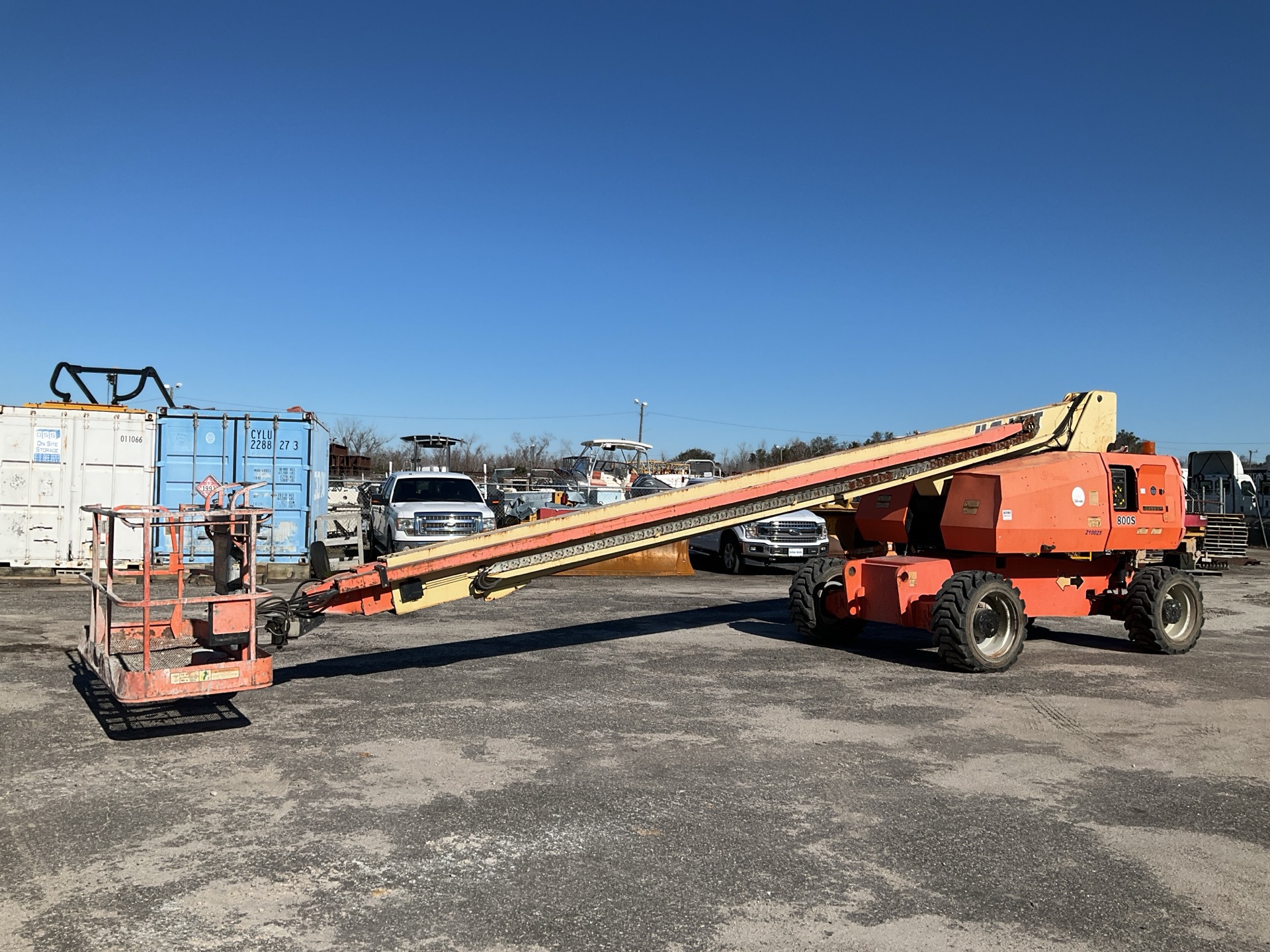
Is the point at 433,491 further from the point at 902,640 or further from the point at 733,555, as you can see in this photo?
the point at 902,640

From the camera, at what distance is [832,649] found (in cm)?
1109

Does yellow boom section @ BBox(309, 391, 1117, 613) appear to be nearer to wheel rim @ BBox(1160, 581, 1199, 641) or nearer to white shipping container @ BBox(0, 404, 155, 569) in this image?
wheel rim @ BBox(1160, 581, 1199, 641)

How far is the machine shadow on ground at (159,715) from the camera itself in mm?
7023

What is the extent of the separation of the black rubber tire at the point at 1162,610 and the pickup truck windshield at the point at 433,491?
11.9 meters

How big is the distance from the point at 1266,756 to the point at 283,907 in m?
6.46

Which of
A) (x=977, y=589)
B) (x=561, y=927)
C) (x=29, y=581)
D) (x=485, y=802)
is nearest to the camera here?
(x=561, y=927)

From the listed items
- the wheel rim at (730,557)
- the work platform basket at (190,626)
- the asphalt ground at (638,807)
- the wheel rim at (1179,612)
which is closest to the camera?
the asphalt ground at (638,807)

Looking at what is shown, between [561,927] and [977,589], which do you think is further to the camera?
[977,589]

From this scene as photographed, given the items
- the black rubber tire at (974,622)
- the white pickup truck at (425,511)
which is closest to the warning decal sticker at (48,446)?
the white pickup truck at (425,511)

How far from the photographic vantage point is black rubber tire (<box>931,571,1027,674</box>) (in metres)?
9.34

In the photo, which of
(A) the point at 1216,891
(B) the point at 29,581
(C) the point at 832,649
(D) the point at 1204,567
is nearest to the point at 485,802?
(A) the point at 1216,891

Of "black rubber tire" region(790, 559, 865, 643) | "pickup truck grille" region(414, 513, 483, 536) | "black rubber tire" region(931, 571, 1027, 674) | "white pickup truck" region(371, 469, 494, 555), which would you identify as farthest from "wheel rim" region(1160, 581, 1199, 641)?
"pickup truck grille" region(414, 513, 483, 536)

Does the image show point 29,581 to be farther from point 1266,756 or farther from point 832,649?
point 1266,756

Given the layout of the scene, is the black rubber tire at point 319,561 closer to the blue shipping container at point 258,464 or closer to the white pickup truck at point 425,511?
the white pickup truck at point 425,511
